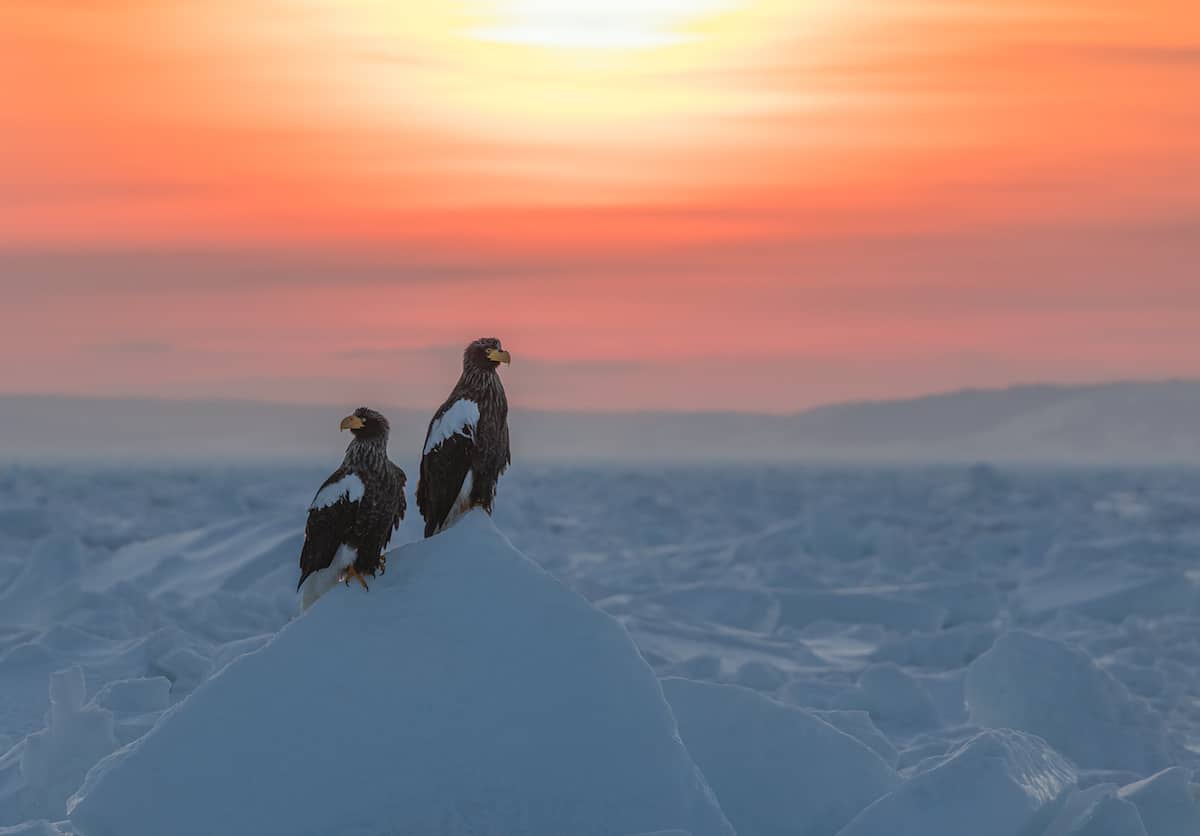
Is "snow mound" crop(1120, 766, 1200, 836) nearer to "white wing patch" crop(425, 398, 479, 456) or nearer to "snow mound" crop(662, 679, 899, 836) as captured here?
"snow mound" crop(662, 679, 899, 836)

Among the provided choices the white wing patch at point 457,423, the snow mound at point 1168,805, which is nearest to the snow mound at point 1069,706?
the snow mound at point 1168,805

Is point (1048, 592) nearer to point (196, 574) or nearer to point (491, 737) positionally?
point (196, 574)

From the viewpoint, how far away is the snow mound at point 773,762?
5.29 metres

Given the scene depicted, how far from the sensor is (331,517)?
5199 mm

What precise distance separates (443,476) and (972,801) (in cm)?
232

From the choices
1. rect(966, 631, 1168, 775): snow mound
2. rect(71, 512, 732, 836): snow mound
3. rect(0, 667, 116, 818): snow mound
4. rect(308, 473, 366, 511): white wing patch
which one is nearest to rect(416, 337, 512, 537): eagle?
rect(308, 473, 366, 511): white wing patch

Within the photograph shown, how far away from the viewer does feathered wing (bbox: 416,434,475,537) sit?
5.50m

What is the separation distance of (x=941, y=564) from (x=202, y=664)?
14.5m

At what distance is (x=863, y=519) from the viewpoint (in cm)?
3170

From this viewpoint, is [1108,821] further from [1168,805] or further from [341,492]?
[341,492]

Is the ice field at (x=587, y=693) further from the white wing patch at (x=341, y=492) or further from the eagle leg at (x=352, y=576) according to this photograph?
the white wing patch at (x=341, y=492)

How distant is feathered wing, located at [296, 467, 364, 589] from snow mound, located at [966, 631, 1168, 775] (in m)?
5.46

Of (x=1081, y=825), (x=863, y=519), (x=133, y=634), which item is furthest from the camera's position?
(x=863, y=519)

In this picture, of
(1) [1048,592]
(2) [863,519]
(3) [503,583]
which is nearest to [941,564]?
(1) [1048,592]
